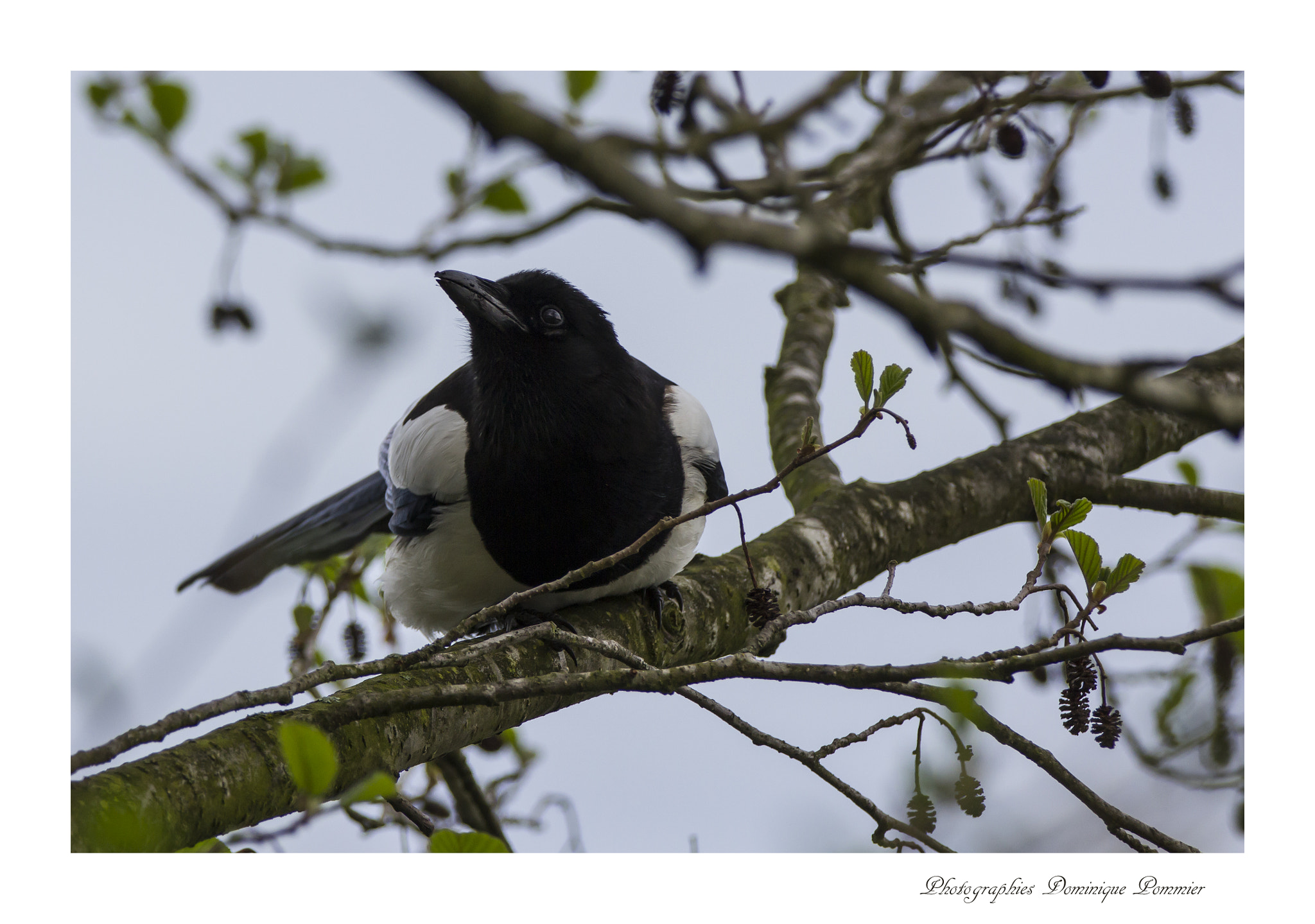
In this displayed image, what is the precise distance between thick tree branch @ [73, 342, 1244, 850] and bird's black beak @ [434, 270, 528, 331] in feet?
1.85

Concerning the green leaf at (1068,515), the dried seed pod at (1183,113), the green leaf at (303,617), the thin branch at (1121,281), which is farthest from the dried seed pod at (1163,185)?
the green leaf at (303,617)

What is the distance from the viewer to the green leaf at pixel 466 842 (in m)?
0.99

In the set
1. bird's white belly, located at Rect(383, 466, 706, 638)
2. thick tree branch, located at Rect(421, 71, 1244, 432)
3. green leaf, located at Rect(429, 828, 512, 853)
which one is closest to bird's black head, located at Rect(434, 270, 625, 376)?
bird's white belly, located at Rect(383, 466, 706, 638)

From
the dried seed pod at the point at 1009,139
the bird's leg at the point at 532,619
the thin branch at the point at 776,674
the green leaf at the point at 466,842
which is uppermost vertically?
the dried seed pod at the point at 1009,139

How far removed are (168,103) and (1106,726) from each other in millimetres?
1322

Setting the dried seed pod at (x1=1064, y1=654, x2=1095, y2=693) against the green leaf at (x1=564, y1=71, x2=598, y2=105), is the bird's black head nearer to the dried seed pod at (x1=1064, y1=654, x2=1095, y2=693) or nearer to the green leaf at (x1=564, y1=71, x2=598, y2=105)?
the green leaf at (x1=564, y1=71, x2=598, y2=105)

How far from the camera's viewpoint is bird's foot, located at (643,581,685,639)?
6.35ft

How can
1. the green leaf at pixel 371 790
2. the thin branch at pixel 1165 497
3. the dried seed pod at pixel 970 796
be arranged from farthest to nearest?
1. the thin branch at pixel 1165 497
2. the dried seed pod at pixel 970 796
3. the green leaf at pixel 371 790

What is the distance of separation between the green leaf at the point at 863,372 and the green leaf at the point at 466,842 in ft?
1.99

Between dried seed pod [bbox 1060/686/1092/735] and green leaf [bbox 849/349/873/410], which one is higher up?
green leaf [bbox 849/349/873/410]

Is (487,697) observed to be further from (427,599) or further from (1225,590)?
(1225,590)

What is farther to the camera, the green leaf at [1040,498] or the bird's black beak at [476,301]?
the bird's black beak at [476,301]

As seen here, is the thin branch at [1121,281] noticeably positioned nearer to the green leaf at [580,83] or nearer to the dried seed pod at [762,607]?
the green leaf at [580,83]
